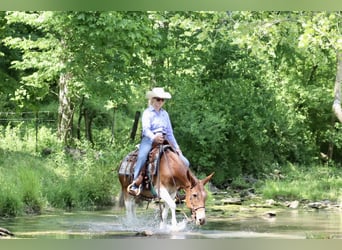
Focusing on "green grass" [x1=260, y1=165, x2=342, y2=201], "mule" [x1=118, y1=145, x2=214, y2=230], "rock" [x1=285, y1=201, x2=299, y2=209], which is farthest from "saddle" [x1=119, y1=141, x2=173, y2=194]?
"rock" [x1=285, y1=201, x2=299, y2=209]

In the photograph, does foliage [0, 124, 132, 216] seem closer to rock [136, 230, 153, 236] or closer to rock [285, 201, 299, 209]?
rock [136, 230, 153, 236]

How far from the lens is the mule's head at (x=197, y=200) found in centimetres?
689

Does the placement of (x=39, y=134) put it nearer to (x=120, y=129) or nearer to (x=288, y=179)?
(x=120, y=129)

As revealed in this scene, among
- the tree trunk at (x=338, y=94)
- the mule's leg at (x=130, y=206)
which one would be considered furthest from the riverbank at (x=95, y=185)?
the mule's leg at (x=130, y=206)

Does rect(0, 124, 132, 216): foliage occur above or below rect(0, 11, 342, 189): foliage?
below

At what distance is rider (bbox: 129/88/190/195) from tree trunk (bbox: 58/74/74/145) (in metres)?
1.62

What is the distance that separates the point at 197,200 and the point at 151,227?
30.8 inches

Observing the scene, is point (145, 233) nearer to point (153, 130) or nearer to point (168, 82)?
point (153, 130)

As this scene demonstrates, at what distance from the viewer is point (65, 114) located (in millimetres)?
8789

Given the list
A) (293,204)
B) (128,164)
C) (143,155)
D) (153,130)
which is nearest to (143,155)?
(143,155)

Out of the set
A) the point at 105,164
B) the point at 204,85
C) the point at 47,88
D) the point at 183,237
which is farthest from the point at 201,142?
the point at 183,237

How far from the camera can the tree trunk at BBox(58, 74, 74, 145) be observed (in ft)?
28.7

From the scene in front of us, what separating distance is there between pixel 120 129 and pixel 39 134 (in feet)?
3.61

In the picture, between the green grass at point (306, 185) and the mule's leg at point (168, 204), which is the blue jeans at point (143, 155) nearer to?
the mule's leg at point (168, 204)
